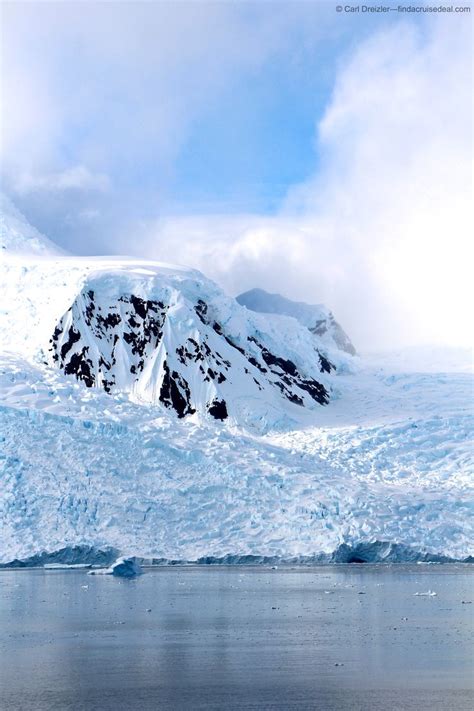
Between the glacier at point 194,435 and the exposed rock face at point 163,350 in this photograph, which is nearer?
the glacier at point 194,435

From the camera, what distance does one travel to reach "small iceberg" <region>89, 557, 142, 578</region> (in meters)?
37.1

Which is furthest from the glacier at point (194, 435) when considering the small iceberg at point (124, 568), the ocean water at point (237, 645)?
the ocean water at point (237, 645)

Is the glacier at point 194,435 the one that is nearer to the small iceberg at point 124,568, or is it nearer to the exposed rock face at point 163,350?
the exposed rock face at point 163,350

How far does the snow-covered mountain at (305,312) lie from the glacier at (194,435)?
2442cm

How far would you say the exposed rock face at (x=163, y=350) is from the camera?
53031mm

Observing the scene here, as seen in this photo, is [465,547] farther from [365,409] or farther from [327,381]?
[327,381]

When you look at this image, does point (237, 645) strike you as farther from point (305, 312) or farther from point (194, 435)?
point (305, 312)

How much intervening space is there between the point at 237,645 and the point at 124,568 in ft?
57.5

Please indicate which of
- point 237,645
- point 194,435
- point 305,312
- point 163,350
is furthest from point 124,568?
point 305,312

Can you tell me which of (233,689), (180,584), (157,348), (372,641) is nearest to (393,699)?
(233,689)

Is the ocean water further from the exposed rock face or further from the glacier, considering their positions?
the exposed rock face

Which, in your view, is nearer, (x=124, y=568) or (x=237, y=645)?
(x=237, y=645)

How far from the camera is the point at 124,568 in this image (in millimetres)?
37562

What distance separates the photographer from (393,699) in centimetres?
1497
